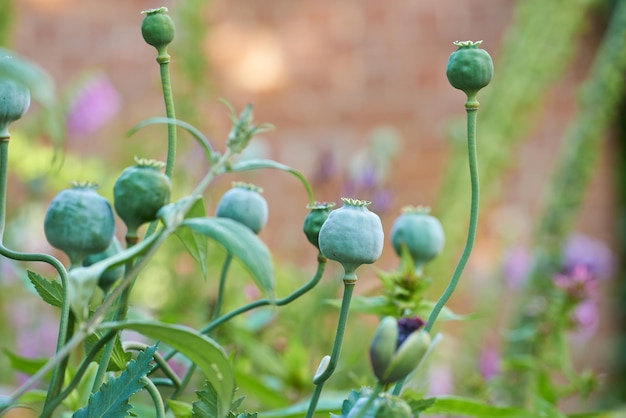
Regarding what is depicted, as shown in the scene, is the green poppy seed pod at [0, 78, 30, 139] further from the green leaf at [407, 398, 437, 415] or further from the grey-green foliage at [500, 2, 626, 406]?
the grey-green foliage at [500, 2, 626, 406]

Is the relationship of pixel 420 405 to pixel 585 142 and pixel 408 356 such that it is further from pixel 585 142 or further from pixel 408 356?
pixel 585 142

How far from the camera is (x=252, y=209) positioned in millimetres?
423

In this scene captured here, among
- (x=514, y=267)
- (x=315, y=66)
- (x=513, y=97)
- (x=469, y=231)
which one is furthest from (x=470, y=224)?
(x=315, y=66)

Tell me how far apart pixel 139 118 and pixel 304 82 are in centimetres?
62

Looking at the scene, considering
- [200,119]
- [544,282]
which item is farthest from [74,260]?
[200,119]

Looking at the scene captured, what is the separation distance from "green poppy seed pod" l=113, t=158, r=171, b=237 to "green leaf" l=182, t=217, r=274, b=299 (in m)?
0.01

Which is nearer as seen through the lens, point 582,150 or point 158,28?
point 158,28

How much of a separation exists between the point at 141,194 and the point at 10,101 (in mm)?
68

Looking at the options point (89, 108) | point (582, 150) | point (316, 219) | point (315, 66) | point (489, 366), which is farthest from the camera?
point (315, 66)

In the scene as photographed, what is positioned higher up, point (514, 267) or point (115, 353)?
point (514, 267)

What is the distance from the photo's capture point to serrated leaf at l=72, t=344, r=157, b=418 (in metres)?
0.32

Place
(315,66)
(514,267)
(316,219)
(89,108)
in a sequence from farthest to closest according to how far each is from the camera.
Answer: (315,66), (89,108), (514,267), (316,219)

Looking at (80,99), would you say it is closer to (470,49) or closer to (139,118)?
(139,118)

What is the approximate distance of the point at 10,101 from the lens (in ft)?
1.10
